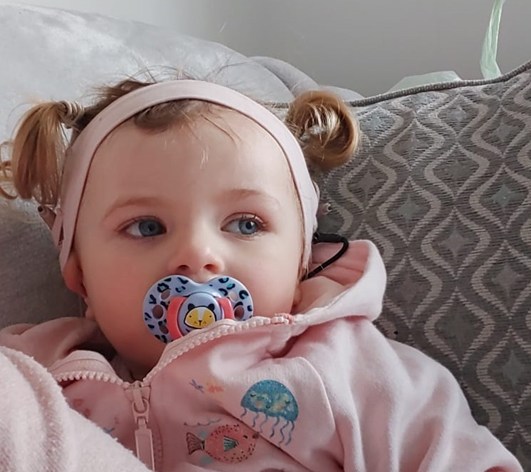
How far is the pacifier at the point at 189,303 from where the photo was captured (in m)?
0.81

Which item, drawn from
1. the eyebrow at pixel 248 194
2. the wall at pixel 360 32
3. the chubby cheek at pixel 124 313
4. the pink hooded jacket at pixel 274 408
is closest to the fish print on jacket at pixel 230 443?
the pink hooded jacket at pixel 274 408

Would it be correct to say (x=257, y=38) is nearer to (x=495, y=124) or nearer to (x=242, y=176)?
(x=495, y=124)

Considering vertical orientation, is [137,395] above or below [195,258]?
below

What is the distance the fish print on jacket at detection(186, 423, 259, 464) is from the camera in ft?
2.64

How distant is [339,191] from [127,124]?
26cm

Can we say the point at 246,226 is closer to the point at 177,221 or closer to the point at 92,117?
the point at 177,221

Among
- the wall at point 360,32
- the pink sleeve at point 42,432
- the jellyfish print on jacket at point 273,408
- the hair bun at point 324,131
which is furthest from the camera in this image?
the wall at point 360,32

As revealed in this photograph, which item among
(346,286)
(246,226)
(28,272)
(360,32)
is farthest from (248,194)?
(360,32)

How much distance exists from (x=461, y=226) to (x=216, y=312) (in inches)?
11.6

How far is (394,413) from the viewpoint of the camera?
0.82 metres

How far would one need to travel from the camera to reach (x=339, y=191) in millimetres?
1039

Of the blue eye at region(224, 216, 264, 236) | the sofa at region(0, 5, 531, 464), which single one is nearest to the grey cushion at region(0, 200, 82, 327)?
the sofa at region(0, 5, 531, 464)

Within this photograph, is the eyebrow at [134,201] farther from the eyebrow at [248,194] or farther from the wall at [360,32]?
the wall at [360,32]

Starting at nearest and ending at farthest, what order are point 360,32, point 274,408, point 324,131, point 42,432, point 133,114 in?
1. point 42,432
2. point 274,408
3. point 133,114
4. point 324,131
5. point 360,32
